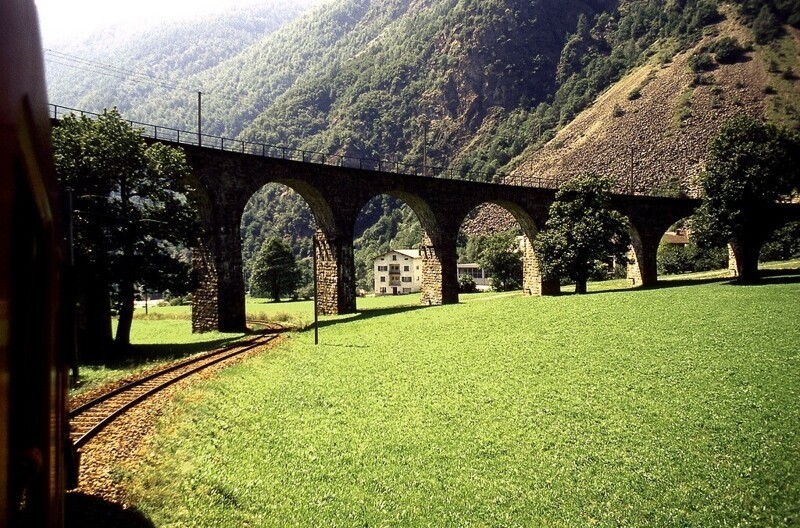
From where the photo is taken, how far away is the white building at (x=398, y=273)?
77.9 meters

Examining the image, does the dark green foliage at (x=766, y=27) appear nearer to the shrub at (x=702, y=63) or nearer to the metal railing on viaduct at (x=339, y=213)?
the shrub at (x=702, y=63)

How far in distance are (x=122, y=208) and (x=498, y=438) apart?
17.9m

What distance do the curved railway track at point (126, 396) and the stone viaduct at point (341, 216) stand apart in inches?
331

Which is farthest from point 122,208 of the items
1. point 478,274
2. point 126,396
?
point 478,274

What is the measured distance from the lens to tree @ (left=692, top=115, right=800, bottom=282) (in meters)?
32.4

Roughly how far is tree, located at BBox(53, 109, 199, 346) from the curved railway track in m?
4.42

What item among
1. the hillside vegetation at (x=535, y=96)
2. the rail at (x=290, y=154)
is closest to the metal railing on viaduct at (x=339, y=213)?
the rail at (x=290, y=154)

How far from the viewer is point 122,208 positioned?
20.9 metres

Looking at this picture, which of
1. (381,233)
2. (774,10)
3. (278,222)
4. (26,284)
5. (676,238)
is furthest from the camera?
(381,233)

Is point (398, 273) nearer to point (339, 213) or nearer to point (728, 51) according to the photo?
point (339, 213)

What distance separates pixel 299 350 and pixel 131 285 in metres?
7.35

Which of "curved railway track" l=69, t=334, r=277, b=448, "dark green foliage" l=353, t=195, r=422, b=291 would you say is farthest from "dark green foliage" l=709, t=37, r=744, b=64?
"curved railway track" l=69, t=334, r=277, b=448

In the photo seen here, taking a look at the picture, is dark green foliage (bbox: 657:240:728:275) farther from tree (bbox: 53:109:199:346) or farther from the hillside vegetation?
tree (bbox: 53:109:199:346)

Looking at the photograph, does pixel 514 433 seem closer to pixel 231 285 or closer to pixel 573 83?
pixel 231 285
